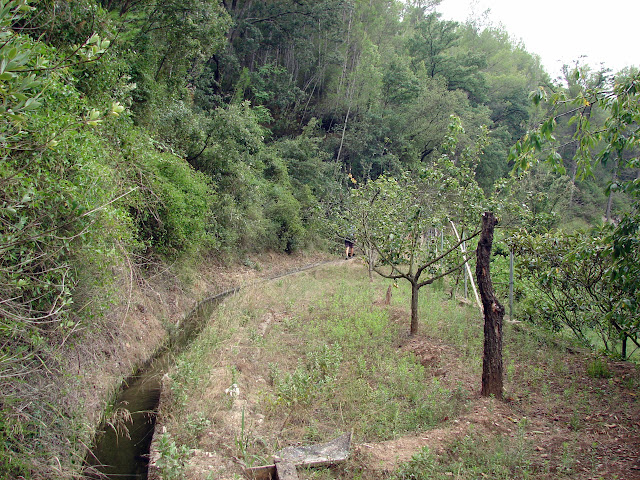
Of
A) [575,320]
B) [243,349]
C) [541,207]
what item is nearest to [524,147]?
[575,320]

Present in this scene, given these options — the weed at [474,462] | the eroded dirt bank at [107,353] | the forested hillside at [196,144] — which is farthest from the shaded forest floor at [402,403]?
the forested hillside at [196,144]

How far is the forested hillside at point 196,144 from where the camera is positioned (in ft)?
14.9

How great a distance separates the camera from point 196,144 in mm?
15359

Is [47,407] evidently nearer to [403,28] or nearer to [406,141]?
[406,141]

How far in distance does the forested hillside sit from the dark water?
0.52 m

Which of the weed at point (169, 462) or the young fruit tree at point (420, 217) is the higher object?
the young fruit tree at point (420, 217)

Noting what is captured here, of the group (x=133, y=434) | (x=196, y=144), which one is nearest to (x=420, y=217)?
(x=133, y=434)

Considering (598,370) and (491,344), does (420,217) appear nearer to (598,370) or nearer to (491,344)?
(491,344)

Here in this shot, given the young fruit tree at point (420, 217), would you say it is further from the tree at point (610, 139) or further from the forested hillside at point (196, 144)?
the tree at point (610, 139)

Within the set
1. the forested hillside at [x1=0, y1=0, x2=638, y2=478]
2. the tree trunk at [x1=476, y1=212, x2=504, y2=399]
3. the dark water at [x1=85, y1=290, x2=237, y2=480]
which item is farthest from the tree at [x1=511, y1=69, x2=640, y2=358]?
the dark water at [x1=85, y1=290, x2=237, y2=480]

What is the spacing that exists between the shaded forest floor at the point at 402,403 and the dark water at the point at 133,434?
368 mm

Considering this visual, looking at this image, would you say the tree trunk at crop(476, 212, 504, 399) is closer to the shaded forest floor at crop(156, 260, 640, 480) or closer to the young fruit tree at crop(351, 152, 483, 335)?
the shaded forest floor at crop(156, 260, 640, 480)

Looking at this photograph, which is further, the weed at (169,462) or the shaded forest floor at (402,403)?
the shaded forest floor at (402,403)

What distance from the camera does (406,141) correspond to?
1217 inches
